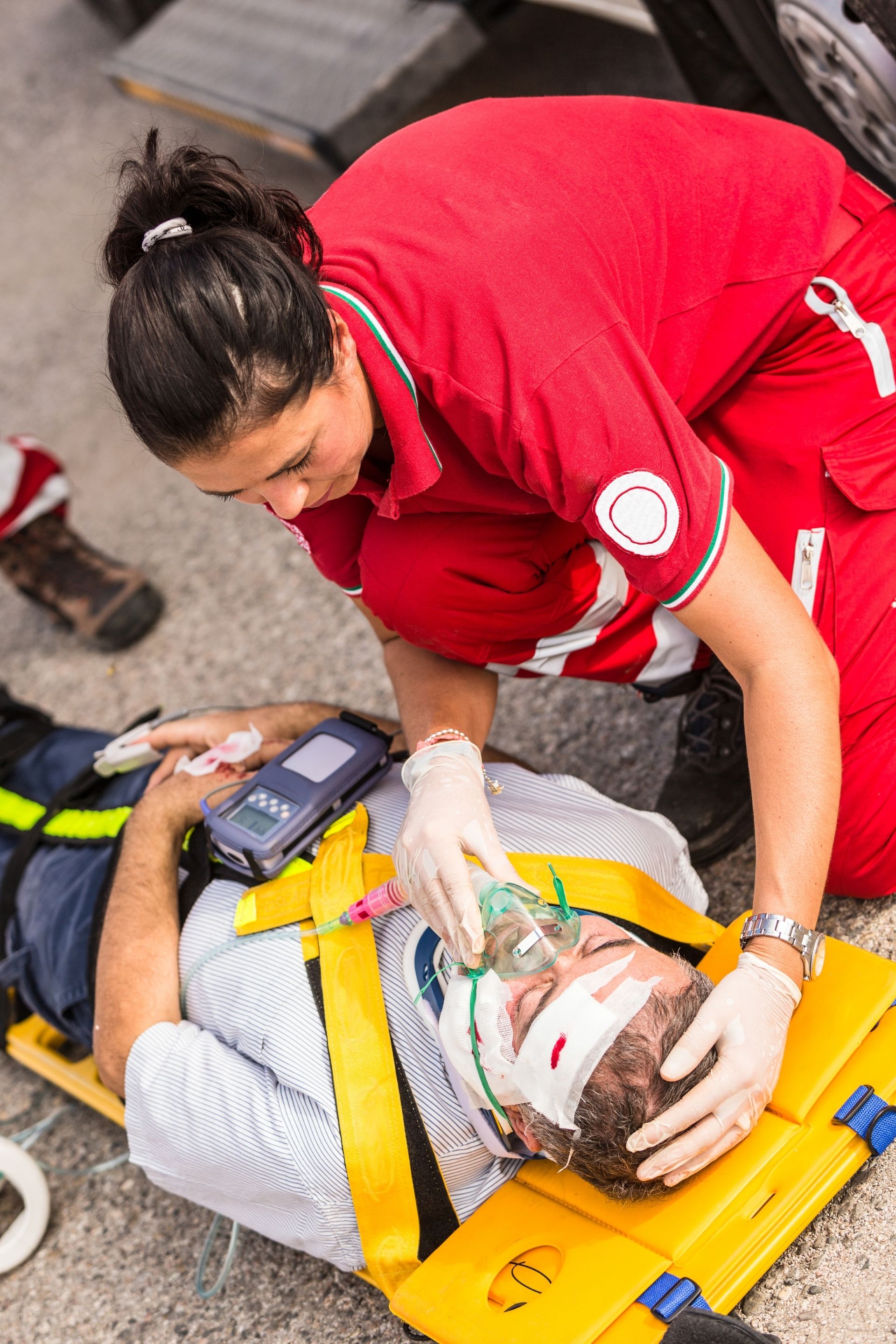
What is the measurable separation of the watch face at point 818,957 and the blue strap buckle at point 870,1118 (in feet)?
0.52

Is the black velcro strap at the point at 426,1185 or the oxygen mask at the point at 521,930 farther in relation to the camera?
the black velcro strap at the point at 426,1185

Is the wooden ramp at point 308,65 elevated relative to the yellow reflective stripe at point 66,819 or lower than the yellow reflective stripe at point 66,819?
elevated

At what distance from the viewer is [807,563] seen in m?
2.00

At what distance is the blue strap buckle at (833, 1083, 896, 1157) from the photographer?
157 cm

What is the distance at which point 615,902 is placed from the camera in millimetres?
1826

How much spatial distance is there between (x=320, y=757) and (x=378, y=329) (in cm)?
80

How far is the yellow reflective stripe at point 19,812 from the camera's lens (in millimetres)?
2469

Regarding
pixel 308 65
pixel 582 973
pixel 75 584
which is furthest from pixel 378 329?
pixel 308 65

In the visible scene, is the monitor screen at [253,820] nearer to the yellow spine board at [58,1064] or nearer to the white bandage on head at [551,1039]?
the white bandage on head at [551,1039]

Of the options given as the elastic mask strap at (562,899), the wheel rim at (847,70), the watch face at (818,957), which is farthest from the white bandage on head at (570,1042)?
the wheel rim at (847,70)

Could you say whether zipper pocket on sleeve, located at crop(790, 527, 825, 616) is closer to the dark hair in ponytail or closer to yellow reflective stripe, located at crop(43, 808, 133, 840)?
the dark hair in ponytail

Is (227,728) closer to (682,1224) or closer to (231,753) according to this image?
(231,753)

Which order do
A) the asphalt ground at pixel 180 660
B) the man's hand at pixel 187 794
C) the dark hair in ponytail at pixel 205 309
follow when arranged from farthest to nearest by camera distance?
the man's hand at pixel 187 794
the asphalt ground at pixel 180 660
the dark hair in ponytail at pixel 205 309

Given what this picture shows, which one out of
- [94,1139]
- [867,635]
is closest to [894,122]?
[867,635]
